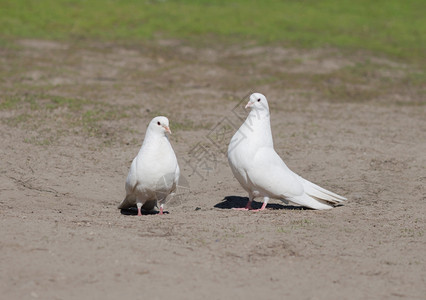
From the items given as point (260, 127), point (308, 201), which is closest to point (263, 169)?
point (260, 127)

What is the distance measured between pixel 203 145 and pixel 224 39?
1025 centimetres

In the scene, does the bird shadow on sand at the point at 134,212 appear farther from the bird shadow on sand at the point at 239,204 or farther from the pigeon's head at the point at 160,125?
the pigeon's head at the point at 160,125

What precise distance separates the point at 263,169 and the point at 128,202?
172 cm

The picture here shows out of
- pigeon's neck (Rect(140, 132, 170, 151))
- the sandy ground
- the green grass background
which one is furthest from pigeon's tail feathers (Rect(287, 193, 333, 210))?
the green grass background

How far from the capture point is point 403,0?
28.0 meters

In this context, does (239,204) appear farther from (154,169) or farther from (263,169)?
(154,169)

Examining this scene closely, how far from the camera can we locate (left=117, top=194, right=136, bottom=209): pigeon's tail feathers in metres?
8.17

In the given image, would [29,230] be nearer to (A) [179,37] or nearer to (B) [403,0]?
(A) [179,37]

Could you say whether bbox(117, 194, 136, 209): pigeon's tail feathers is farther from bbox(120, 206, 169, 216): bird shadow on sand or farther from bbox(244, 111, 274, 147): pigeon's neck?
bbox(244, 111, 274, 147): pigeon's neck

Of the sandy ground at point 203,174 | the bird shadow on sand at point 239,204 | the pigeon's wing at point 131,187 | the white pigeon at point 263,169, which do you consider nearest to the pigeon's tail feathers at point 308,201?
the white pigeon at point 263,169

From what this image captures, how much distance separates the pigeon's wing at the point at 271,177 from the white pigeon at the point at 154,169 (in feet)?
3.11

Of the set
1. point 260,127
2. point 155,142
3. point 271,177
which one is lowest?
point 271,177

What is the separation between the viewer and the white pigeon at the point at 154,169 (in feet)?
25.7

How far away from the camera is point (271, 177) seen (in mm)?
8039
